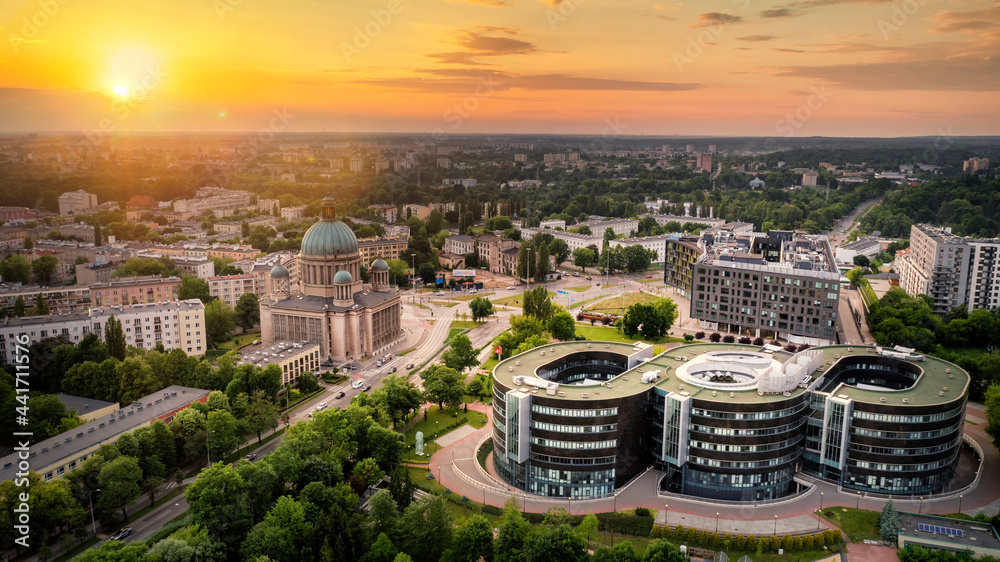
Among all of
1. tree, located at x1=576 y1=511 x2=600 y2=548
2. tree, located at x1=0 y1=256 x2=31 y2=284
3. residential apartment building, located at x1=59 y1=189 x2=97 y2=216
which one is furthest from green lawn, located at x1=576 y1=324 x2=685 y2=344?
residential apartment building, located at x1=59 y1=189 x2=97 y2=216

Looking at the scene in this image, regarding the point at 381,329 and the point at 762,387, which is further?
the point at 381,329

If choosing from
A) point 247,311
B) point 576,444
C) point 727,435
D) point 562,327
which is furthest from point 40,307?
point 727,435

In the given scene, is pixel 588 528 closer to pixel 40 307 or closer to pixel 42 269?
pixel 40 307

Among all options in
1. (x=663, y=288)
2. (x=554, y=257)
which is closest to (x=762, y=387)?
(x=663, y=288)

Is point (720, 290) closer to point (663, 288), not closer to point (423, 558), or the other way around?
point (663, 288)

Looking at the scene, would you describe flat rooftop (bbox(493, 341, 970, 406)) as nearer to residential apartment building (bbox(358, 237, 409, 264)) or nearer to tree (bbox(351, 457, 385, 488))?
tree (bbox(351, 457, 385, 488))

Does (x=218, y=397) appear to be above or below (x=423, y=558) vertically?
above

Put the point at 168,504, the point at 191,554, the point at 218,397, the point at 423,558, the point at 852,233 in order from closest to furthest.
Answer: the point at 191,554
the point at 423,558
the point at 168,504
the point at 218,397
the point at 852,233
